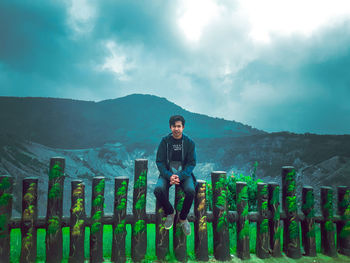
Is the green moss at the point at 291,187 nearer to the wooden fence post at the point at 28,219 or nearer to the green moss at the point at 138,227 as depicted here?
the green moss at the point at 138,227

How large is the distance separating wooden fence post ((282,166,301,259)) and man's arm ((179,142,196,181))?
160 cm

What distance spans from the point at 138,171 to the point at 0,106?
2320 centimetres

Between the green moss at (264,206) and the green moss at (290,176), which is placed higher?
the green moss at (290,176)

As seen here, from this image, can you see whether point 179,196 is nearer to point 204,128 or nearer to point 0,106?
point 0,106

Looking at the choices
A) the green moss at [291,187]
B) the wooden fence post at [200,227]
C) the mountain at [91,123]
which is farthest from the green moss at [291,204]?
the mountain at [91,123]

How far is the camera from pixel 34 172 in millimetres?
16594

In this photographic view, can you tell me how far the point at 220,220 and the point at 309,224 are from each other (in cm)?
150

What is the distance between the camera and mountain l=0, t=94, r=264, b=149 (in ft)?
69.4

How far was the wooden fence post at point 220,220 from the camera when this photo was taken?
343 centimetres

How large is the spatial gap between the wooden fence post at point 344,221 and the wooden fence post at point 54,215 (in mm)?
4428

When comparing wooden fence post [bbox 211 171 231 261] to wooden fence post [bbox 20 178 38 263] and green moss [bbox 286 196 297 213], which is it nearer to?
green moss [bbox 286 196 297 213]

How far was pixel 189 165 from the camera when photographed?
338 cm

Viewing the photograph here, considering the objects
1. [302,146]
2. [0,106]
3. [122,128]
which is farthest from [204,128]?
[0,106]

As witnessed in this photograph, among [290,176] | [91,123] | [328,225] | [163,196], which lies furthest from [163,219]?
[91,123]
